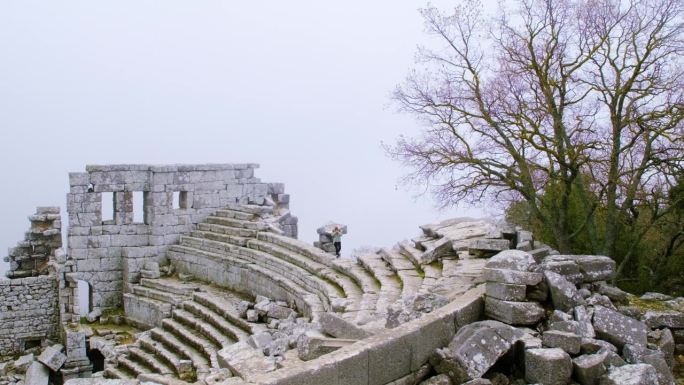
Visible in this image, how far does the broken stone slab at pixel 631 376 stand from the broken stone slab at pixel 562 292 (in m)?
1.07

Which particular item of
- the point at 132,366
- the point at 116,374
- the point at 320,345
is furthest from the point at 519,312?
the point at 116,374

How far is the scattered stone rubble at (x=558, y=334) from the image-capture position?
5988mm

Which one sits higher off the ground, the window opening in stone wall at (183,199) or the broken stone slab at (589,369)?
the window opening in stone wall at (183,199)

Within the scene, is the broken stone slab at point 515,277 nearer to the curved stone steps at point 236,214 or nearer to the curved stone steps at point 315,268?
the curved stone steps at point 315,268

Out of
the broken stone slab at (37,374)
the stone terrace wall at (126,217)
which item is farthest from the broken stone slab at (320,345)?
the stone terrace wall at (126,217)

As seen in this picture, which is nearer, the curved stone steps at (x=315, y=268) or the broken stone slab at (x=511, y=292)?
the broken stone slab at (x=511, y=292)

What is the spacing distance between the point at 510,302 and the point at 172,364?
841 cm

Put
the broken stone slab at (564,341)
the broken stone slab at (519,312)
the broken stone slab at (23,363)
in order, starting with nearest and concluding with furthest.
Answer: the broken stone slab at (564,341) → the broken stone slab at (519,312) → the broken stone slab at (23,363)

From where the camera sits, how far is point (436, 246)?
12055mm

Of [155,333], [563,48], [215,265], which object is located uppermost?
[563,48]

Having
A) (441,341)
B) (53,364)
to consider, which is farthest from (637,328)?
(53,364)

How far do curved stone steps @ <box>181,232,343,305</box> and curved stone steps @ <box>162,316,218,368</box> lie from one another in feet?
7.11

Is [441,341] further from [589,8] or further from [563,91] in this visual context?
[589,8]

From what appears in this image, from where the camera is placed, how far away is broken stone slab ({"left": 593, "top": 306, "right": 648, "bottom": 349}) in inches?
255
